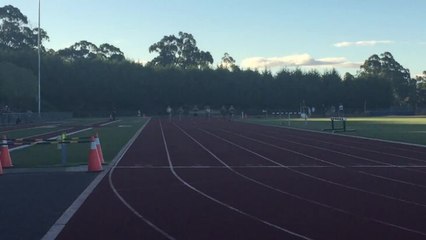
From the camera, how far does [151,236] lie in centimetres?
884

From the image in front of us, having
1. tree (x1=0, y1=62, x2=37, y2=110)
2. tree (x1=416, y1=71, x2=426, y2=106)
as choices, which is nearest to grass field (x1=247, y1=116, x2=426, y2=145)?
tree (x1=0, y1=62, x2=37, y2=110)

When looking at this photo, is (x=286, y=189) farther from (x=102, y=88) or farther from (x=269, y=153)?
(x=102, y=88)

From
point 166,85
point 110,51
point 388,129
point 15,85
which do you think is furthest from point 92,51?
point 388,129

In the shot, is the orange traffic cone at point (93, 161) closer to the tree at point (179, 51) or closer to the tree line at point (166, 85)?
the tree line at point (166, 85)

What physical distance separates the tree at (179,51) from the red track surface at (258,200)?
143811mm

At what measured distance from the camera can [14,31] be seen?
13225cm

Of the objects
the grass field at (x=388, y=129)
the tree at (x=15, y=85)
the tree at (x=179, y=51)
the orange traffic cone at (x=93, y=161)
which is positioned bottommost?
the grass field at (x=388, y=129)

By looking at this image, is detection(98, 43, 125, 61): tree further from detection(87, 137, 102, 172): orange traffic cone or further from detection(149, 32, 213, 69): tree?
detection(87, 137, 102, 172): orange traffic cone

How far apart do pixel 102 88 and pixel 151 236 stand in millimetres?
111601

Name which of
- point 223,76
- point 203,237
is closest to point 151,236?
point 203,237

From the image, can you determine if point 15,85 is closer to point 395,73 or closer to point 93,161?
point 93,161

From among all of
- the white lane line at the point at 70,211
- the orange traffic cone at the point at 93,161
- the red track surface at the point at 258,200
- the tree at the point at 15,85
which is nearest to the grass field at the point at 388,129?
the red track surface at the point at 258,200

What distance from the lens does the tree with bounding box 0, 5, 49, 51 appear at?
428ft

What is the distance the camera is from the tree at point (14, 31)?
130 metres
